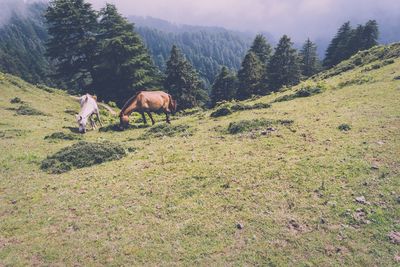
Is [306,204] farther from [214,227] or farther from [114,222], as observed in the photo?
[114,222]

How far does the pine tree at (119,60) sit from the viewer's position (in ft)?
140

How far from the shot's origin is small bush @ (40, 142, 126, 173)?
47.0 ft

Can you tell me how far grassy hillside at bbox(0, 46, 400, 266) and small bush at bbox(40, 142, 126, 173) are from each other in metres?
0.52

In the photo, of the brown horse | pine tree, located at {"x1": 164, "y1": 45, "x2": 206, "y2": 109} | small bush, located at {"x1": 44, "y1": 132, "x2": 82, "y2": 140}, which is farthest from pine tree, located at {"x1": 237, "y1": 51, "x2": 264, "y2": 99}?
small bush, located at {"x1": 44, "y1": 132, "x2": 82, "y2": 140}

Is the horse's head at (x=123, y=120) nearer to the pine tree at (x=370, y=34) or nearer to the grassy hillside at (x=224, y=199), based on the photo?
the grassy hillside at (x=224, y=199)

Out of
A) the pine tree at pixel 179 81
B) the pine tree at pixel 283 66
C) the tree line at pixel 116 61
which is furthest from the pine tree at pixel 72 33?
the pine tree at pixel 283 66

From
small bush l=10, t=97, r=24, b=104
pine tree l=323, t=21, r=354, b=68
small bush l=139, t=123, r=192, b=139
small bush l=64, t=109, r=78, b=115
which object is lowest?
small bush l=64, t=109, r=78, b=115

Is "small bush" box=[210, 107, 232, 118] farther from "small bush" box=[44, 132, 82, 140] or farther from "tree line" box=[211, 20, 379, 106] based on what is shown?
"tree line" box=[211, 20, 379, 106]

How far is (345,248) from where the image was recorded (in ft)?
27.3

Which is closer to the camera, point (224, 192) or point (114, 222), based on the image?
point (114, 222)

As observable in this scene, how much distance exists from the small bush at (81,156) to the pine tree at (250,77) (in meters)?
43.0

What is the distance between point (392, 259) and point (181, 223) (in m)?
5.49

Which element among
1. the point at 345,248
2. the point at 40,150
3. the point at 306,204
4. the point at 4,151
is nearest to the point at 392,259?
the point at 345,248

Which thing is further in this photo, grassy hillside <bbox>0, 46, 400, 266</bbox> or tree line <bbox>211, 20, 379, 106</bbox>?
tree line <bbox>211, 20, 379, 106</bbox>
